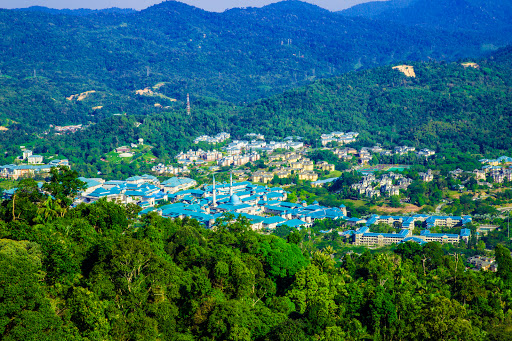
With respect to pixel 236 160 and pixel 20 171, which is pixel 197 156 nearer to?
pixel 236 160

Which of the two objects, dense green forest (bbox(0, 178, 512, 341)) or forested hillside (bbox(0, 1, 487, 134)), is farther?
forested hillside (bbox(0, 1, 487, 134))

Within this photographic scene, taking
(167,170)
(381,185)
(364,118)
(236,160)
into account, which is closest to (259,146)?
(236,160)

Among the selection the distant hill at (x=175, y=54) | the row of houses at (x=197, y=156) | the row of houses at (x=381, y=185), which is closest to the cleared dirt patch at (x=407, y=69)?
the distant hill at (x=175, y=54)

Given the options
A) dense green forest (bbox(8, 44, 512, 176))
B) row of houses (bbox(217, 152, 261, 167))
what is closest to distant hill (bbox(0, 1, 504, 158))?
dense green forest (bbox(8, 44, 512, 176))

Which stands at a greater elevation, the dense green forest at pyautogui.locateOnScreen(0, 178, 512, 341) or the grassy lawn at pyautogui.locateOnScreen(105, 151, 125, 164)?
the dense green forest at pyautogui.locateOnScreen(0, 178, 512, 341)

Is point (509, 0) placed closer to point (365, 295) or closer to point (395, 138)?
point (395, 138)

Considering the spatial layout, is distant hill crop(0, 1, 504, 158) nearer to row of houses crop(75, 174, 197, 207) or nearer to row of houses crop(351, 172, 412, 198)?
row of houses crop(75, 174, 197, 207)

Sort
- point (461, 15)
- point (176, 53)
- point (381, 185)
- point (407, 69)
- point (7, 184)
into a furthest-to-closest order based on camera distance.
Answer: point (461, 15)
point (176, 53)
point (407, 69)
point (7, 184)
point (381, 185)
